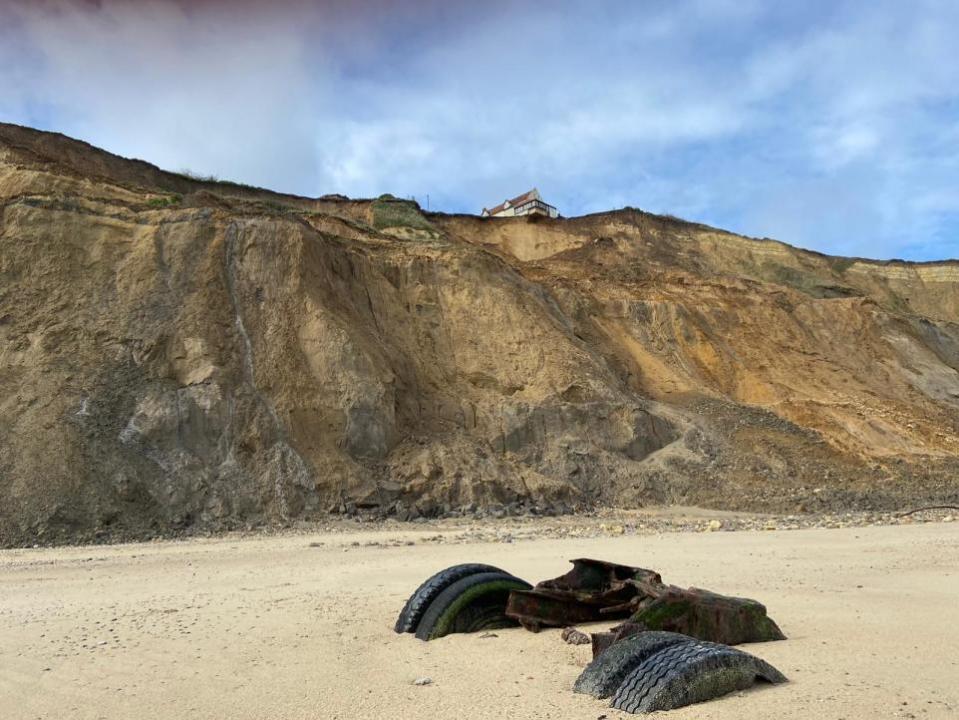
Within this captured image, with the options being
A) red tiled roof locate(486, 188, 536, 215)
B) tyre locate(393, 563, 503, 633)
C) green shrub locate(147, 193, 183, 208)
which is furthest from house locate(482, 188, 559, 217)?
tyre locate(393, 563, 503, 633)

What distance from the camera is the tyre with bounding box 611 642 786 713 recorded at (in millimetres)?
4559

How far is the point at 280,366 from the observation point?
21406 millimetres

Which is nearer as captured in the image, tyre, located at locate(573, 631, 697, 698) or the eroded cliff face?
tyre, located at locate(573, 631, 697, 698)

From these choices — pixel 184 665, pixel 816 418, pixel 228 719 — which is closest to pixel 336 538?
pixel 184 665

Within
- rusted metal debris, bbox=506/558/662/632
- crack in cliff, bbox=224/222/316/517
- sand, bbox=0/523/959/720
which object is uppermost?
crack in cliff, bbox=224/222/316/517

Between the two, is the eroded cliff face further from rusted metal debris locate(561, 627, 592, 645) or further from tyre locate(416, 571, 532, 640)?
rusted metal debris locate(561, 627, 592, 645)

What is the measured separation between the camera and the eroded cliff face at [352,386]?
18156 millimetres

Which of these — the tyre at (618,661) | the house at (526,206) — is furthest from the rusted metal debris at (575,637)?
the house at (526,206)

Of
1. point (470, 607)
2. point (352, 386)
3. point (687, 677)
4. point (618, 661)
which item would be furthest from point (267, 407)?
point (687, 677)

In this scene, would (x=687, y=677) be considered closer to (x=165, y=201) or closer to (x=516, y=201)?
(x=165, y=201)

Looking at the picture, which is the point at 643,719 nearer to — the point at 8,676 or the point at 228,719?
the point at 228,719

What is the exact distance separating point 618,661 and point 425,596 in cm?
238

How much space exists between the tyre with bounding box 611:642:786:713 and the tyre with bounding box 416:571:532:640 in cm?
222

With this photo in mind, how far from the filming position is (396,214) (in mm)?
40375
